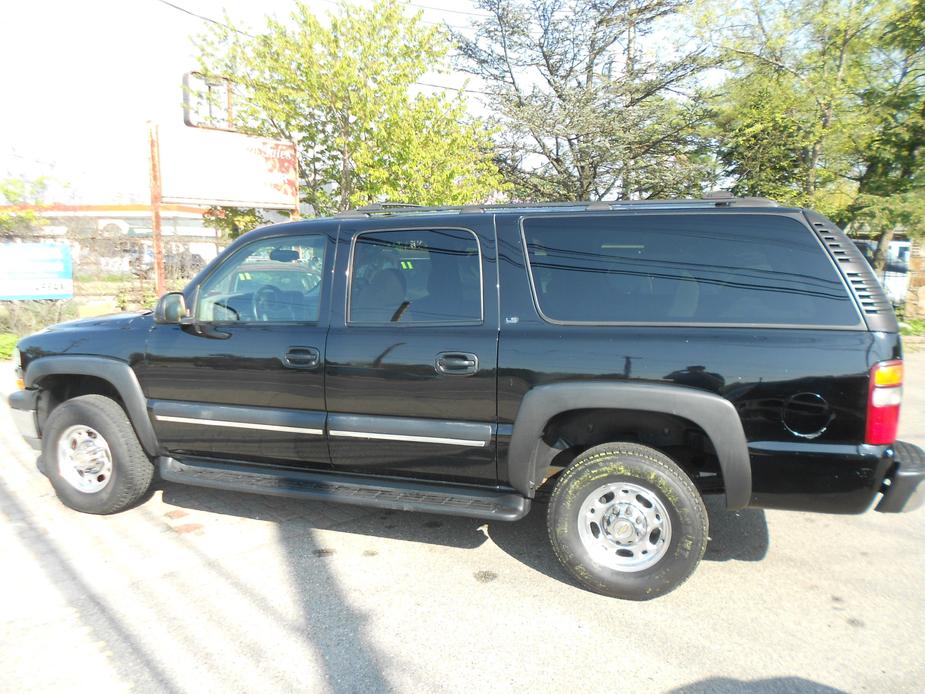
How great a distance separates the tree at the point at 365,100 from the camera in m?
10.6

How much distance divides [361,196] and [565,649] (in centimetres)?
930

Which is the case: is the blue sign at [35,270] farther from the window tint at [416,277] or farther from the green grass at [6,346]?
the window tint at [416,277]

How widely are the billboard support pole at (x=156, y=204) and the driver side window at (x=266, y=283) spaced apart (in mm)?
8495

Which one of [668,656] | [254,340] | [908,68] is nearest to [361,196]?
[254,340]

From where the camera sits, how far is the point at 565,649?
9.35 ft

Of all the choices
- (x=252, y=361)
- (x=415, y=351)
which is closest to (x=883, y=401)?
(x=415, y=351)

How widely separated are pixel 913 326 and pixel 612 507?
12.0 meters

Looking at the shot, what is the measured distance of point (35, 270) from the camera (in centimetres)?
1059

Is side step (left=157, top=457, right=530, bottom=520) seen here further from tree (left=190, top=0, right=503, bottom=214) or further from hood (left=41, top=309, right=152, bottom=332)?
tree (left=190, top=0, right=503, bottom=214)

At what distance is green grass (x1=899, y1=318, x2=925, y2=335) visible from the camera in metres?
12.0

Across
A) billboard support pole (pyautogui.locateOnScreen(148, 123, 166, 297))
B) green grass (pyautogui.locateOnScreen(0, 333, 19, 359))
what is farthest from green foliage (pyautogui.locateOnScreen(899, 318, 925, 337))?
green grass (pyautogui.locateOnScreen(0, 333, 19, 359))

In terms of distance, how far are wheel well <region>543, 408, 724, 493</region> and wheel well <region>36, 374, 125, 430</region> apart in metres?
2.85

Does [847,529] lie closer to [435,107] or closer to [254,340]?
[254,340]

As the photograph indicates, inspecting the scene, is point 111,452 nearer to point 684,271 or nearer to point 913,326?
point 684,271
